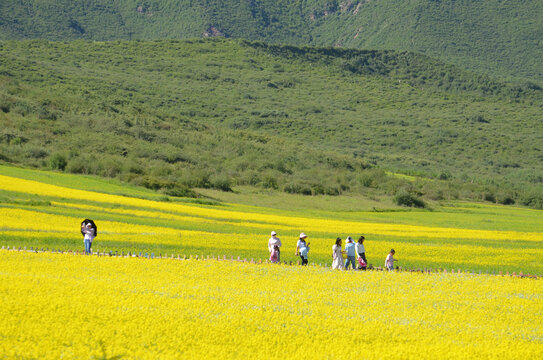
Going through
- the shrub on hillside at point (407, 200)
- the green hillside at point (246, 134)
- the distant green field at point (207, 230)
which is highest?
the green hillside at point (246, 134)

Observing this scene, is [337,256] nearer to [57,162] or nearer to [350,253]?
[350,253]

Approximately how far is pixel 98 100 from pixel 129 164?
5850 cm

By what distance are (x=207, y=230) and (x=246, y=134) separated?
10018 cm

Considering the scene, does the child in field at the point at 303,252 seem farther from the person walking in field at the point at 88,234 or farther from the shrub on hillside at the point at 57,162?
the shrub on hillside at the point at 57,162

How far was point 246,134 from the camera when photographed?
139m

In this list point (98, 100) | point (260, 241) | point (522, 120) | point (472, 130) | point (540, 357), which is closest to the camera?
point (540, 357)

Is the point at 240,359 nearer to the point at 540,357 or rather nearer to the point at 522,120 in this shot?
the point at 540,357

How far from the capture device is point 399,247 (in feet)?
120

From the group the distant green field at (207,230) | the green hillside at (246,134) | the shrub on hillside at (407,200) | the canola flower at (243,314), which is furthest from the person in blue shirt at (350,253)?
the shrub on hillside at (407,200)

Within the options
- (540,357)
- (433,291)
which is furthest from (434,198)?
(540,357)

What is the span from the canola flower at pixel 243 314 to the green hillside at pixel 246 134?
49.0 m

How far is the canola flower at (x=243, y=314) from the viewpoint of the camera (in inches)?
516

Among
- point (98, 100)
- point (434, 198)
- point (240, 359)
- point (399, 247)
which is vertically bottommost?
point (240, 359)

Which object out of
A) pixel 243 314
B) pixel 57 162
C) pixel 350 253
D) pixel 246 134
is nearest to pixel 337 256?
pixel 350 253
